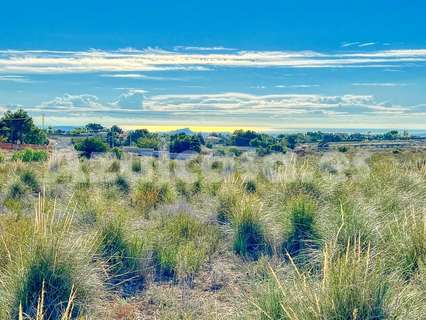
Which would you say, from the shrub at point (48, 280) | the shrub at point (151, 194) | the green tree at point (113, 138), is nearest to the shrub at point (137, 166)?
the shrub at point (151, 194)

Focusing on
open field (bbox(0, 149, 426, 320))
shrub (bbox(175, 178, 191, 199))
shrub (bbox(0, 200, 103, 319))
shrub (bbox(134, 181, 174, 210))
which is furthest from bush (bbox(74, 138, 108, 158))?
shrub (bbox(0, 200, 103, 319))

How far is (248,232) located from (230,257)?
2.05ft

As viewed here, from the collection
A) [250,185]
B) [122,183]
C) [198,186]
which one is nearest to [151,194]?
[198,186]

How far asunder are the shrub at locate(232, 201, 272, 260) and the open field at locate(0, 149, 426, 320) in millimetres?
15

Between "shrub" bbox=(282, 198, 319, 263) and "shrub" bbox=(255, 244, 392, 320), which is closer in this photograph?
"shrub" bbox=(255, 244, 392, 320)

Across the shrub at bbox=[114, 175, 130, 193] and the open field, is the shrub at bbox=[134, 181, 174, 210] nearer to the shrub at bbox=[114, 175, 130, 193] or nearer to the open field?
the open field

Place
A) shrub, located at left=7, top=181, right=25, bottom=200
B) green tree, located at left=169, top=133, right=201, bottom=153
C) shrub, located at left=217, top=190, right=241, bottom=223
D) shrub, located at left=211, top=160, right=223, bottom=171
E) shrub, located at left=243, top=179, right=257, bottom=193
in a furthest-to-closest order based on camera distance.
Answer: green tree, located at left=169, top=133, right=201, bottom=153 → shrub, located at left=211, top=160, right=223, bottom=171 → shrub, located at left=243, top=179, right=257, bottom=193 → shrub, located at left=7, top=181, right=25, bottom=200 → shrub, located at left=217, top=190, right=241, bottom=223

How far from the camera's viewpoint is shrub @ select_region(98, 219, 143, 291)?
19.6 ft

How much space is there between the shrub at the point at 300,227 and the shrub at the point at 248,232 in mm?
306

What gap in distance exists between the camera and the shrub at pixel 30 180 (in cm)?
1347

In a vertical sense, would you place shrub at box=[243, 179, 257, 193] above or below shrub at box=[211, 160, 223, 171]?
above

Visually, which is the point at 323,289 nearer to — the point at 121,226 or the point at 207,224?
the point at 121,226

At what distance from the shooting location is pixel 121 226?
6598 millimetres

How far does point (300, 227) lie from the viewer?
727 cm
